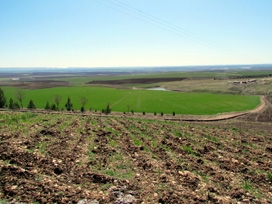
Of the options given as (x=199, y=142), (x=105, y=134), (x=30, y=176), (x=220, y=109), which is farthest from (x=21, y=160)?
(x=220, y=109)

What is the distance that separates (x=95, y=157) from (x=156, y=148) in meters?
5.08

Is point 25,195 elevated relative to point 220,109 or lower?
elevated

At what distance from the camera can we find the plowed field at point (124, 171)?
30.8ft

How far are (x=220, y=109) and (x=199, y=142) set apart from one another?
54413 millimetres

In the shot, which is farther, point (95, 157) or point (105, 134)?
point (105, 134)

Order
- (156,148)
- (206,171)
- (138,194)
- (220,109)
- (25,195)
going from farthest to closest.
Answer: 1. (220,109)
2. (156,148)
3. (206,171)
4. (138,194)
5. (25,195)

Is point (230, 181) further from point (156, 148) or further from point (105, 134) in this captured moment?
point (105, 134)

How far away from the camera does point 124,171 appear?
39.7 ft

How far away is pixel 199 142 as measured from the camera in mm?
20625

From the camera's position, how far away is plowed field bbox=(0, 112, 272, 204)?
938cm

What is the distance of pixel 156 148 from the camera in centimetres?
1717

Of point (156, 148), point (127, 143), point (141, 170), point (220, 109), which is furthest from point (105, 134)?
point (220, 109)

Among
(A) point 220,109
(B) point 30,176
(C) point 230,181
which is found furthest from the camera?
(A) point 220,109

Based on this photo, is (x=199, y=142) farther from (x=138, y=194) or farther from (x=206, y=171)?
(x=138, y=194)
